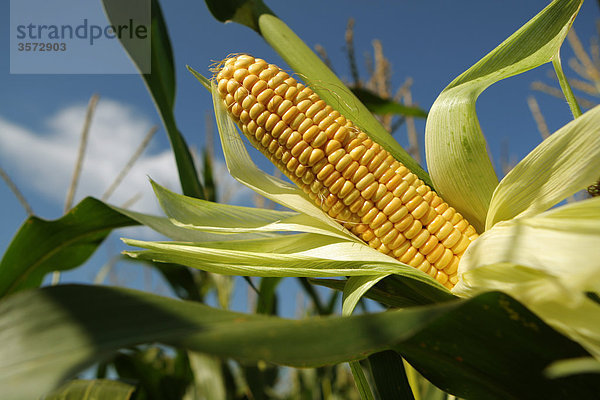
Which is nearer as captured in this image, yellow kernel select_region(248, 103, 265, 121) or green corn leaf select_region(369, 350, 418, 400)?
Result: green corn leaf select_region(369, 350, 418, 400)

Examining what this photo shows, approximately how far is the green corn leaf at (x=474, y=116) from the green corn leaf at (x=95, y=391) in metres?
0.63

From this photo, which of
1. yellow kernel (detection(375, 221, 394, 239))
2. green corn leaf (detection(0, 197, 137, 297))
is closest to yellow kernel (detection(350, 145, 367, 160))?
yellow kernel (detection(375, 221, 394, 239))

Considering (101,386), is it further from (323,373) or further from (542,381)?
(323,373)

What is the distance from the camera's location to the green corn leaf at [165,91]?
804 mm

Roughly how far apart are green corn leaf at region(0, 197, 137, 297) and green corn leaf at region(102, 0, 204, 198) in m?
0.15

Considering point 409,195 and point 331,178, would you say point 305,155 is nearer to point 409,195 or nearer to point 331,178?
point 331,178

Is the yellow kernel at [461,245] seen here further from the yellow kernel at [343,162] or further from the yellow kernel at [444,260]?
the yellow kernel at [343,162]

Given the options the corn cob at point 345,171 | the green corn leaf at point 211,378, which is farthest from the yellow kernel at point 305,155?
the green corn leaf at point 211,378

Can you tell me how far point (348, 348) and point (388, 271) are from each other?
23cm

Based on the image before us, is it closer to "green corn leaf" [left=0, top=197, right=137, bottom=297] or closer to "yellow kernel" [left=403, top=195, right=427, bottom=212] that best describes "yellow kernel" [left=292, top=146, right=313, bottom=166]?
"yellow kernel" [left=403, top=195, right=427, bottom=212]

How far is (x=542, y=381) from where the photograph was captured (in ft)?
1.04

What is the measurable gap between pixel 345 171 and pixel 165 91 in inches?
19.4

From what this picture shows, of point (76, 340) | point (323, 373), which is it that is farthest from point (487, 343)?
point (323, 373)

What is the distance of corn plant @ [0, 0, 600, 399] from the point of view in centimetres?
21
